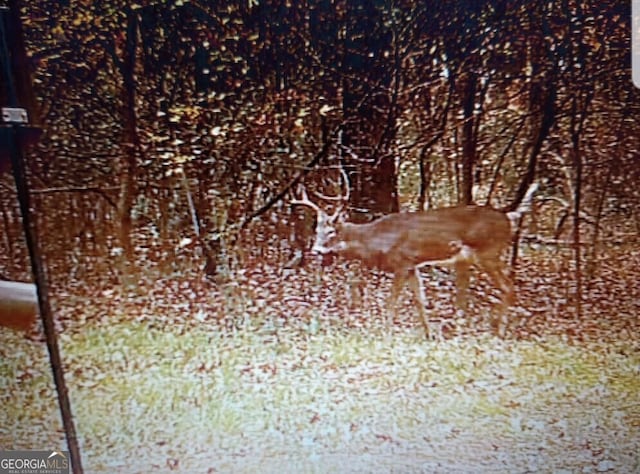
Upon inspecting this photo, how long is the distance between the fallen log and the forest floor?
0.03 m

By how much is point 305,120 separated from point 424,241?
0.43m

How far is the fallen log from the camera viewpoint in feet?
3.90

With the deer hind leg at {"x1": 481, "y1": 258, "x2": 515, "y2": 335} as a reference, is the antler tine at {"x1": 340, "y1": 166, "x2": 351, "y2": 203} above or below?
above

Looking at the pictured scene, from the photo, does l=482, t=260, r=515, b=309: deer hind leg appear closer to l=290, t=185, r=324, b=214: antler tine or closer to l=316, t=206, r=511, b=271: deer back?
l=316, t=206, r=511, b=271: deer back

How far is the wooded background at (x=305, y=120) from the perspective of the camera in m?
1.12

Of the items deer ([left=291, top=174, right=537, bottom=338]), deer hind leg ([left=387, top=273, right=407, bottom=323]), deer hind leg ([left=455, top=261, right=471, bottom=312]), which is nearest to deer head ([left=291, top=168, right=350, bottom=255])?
deer ([left=291, top=174, right=537, bottom=338])

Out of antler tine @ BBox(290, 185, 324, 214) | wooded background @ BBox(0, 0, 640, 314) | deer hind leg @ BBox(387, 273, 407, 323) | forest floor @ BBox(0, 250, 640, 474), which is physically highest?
wooded background @ BBox(0, 0, 640, 314)

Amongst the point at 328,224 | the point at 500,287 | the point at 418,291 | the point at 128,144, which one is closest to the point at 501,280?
the point at 500,287

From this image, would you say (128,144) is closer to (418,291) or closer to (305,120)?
(305,120)

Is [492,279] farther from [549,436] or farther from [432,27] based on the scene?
[432,27]

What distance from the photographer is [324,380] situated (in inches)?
48.1

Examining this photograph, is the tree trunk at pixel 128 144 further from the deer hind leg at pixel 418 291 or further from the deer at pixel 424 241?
the deer hind leg at pixel 418 291

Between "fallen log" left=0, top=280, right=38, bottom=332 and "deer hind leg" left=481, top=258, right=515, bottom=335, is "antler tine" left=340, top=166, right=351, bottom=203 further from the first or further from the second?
"fallen log" left=0, top=280, right=38, bottom=332

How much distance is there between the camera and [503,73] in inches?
44.1
